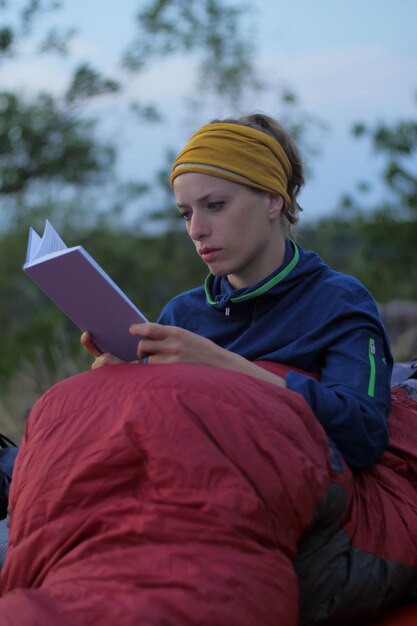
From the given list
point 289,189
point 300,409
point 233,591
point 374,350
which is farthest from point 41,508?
point 289,189

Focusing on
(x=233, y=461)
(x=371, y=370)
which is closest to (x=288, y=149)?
(x=371, y=370)

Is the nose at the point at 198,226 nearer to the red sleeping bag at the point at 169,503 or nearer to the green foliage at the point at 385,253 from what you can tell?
the red sleeping bag at the point at 169,503

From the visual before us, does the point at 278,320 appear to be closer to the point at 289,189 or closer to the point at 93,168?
the point at 289,189

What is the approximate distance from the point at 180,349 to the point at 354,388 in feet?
1.49

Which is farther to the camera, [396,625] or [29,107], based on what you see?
[29,107]

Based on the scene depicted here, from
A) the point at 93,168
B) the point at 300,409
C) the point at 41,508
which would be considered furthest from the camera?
the point at 93,168

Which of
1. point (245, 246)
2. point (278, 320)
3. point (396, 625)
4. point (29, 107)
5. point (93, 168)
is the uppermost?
point (29, 107)

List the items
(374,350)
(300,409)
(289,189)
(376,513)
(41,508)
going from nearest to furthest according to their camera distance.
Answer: (41,508) → (300,409) → (376,513) → (374,350) → (289,189)

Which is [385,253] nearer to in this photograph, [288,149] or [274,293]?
[288,149]

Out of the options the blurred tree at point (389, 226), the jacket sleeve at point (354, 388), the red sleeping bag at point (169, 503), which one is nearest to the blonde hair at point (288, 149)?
the jacket sleeve at point (354, 388)

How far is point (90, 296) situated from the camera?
2.06 meters

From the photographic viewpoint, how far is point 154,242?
1666 cm

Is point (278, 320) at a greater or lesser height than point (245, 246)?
lesser

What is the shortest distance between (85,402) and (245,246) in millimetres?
699
